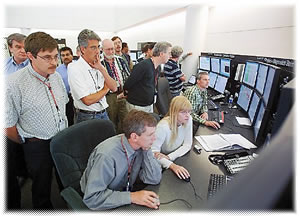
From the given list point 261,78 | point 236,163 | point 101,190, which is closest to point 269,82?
point 261,78

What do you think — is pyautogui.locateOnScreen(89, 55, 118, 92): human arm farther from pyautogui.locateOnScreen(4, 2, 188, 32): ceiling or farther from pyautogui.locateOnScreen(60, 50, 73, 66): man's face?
pyautogui.locateOnScreen(4, 2, 188, 32): ceiling

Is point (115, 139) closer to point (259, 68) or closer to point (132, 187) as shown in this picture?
point (132, 187)

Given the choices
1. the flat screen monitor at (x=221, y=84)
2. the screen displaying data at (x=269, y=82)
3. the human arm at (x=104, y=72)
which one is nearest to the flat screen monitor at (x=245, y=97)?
the screen displaying data at (x=269, y=82)

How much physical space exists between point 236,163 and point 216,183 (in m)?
0.30

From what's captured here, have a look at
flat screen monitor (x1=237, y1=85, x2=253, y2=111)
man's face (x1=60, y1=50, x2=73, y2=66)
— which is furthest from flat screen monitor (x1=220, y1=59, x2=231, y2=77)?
man's face (x1=60, y1=50, x2=73, y2=66)

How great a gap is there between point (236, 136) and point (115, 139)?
113cm

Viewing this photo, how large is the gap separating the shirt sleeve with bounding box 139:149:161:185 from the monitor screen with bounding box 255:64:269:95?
112 cm

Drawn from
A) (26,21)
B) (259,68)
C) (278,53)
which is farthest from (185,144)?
(26,21)

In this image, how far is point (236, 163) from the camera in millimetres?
1338

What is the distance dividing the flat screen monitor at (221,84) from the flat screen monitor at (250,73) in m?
0.74

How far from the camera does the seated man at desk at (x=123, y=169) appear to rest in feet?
3.32

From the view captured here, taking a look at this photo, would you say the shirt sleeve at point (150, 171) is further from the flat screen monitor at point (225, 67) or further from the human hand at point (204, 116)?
the flat screen monitor at point (225, 67)

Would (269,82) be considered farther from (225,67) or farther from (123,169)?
(225,67)

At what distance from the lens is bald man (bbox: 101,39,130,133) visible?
95.3 inches
